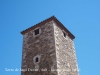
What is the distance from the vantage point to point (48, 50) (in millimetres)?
9359

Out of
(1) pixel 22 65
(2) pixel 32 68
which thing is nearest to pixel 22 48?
(1) pixel 22 65

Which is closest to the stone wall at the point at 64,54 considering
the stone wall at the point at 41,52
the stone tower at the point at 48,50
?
the stone tower at the point at 48,50

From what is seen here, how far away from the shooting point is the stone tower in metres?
8.84

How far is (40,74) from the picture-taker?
8.82 m

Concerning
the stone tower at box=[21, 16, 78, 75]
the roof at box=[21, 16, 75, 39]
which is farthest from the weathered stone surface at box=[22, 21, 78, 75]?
the roof at box=[21, 16, 75, 39]

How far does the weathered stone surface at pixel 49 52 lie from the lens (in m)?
8.77

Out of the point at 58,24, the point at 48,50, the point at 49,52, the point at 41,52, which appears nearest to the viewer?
the point at 49,52

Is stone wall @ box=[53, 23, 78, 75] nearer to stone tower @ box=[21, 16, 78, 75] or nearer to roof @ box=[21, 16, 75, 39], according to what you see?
stone tower @ box=[21, 16, 78, 75]

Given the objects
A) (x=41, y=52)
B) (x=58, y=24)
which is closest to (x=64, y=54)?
(x=41, y=52)

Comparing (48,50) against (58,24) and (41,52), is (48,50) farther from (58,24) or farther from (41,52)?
(58,24)

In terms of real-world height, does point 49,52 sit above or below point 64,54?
above

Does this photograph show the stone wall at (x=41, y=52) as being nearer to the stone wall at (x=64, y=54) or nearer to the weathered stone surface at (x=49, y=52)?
the weathered stone surface at (x=49, y=52)

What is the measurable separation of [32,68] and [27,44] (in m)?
2.08

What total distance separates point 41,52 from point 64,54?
152 cm
